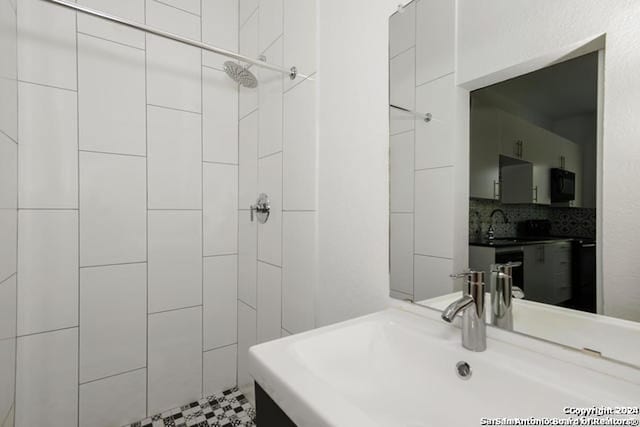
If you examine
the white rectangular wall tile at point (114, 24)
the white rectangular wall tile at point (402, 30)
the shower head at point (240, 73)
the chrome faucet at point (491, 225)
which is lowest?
the chrome faucet at point (491, 225)

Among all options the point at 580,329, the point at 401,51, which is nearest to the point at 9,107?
the point at 401,51

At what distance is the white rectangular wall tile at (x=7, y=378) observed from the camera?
101 cm

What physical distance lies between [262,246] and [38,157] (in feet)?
3.22

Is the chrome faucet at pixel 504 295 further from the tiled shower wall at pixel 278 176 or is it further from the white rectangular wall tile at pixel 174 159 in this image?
→ the white rectangular wall tile at pixel 174 159

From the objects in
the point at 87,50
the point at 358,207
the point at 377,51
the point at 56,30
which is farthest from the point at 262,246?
the point at 56,30

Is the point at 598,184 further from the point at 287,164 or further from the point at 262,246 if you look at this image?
the point at 262,246

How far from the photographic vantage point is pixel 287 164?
1.30m

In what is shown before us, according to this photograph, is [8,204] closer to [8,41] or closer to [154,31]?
[8,41]

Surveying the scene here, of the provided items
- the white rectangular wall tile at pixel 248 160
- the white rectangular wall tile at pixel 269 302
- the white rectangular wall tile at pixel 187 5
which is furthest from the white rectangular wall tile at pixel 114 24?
the white rectangular wall tile at pixel 269 302

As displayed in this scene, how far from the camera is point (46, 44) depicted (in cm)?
125

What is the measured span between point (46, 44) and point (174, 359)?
4.97 feet

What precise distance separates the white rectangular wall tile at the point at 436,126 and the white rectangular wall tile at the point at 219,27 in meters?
1.25

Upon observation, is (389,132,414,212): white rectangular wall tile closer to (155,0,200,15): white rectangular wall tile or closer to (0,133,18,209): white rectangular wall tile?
(0,133,18,209): white rectangular wall tile

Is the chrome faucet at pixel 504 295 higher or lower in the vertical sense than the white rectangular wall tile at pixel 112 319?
higher
